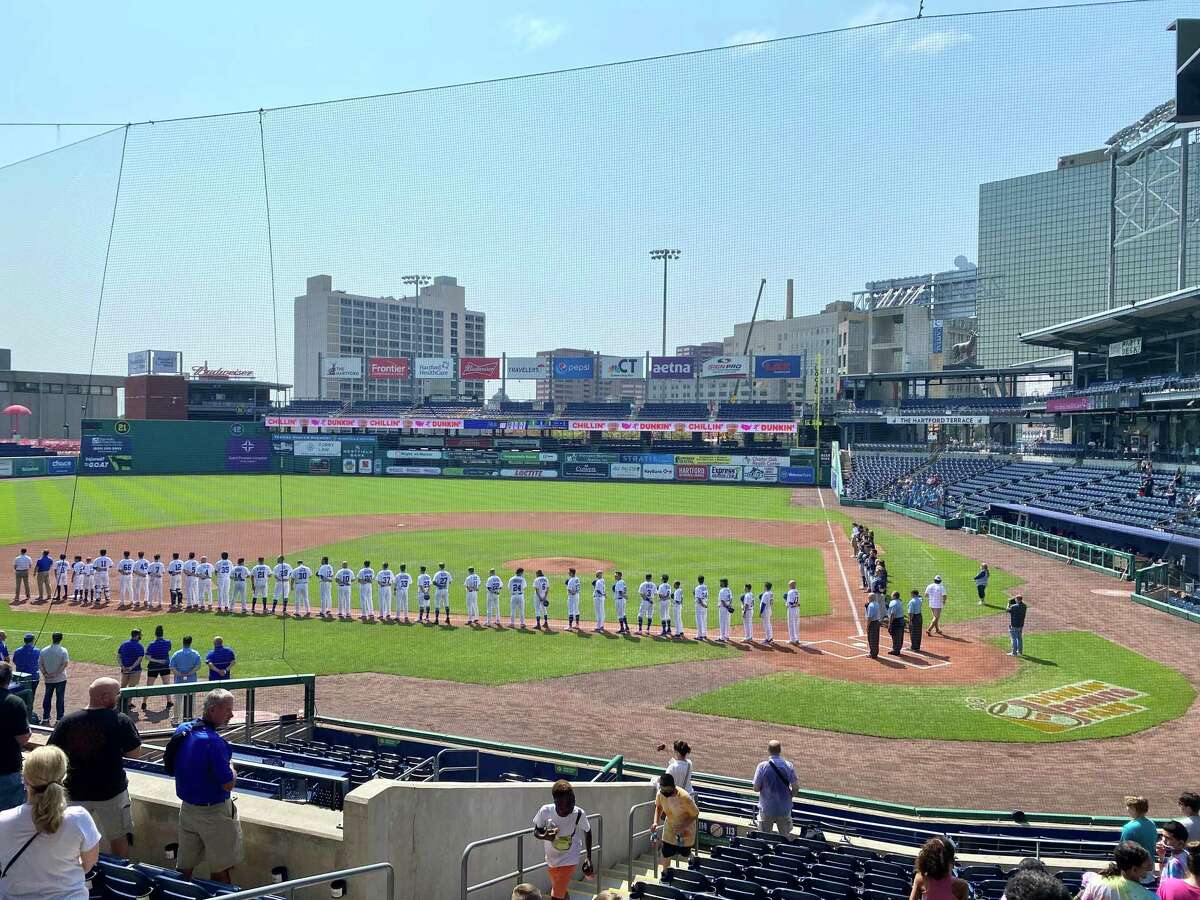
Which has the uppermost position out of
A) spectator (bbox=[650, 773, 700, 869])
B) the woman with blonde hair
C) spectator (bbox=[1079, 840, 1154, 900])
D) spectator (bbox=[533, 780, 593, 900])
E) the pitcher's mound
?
the woman with blonde hair

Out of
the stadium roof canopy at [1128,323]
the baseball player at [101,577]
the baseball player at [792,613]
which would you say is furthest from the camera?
the stadium roof canopy at [1128,323]

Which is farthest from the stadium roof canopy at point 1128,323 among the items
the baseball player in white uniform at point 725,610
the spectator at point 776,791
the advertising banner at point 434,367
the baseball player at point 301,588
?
the advertising banner at point 434,367

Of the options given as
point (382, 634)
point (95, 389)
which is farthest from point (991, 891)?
point (95, 389)

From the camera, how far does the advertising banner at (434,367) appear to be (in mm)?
61781

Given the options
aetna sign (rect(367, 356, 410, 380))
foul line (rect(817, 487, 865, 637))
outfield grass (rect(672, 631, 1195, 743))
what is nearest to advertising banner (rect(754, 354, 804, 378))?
foul line (rect(817, 487, 865, 637))

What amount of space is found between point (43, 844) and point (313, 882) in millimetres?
937

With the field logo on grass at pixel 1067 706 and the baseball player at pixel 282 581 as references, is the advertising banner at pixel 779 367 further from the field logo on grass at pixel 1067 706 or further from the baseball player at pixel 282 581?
the field logo on grass at pixel 1067 706

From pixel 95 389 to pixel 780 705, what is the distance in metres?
11.5

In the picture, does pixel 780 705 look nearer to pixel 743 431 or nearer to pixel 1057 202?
pixel 743 431

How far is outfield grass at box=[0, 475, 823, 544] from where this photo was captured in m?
31.0

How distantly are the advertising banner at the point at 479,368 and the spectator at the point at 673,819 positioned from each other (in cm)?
5618

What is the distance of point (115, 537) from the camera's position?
1040 inches

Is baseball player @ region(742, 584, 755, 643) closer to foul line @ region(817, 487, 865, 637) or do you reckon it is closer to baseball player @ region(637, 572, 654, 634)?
baseball player @ region(637, 572, 654, 634)

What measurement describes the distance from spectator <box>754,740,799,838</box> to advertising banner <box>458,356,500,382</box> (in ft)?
183
